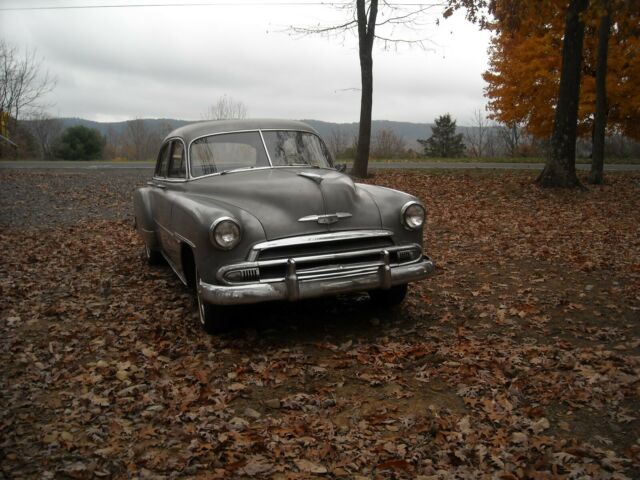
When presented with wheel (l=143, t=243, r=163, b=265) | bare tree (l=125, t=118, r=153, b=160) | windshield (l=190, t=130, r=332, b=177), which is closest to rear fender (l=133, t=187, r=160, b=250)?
wheel (l=143, t=243, r=163, b=265)

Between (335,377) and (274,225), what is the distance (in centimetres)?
136

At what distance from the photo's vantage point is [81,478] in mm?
3213

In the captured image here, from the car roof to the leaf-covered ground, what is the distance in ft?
6.16

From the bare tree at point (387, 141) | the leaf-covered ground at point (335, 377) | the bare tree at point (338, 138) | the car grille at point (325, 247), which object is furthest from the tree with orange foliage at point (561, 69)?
the bare tree at point (338, 138)

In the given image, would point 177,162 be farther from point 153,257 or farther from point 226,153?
point 153,257

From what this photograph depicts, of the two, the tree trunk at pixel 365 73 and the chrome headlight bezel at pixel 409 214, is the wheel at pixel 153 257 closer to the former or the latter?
the chrome headlight bezel at pixel 409 214

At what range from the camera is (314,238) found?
16.0 feet

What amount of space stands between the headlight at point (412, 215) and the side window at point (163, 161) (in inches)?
125

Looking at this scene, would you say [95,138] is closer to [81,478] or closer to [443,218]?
[443,218]

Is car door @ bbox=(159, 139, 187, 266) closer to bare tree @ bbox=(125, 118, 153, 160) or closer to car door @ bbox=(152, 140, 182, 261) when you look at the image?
car door @ bbox=(152, 140, 182, 261)

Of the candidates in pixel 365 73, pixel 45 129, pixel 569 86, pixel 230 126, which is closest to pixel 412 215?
pixel 230 126

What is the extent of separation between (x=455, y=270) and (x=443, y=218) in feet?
14.2

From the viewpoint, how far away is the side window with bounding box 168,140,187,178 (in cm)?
633

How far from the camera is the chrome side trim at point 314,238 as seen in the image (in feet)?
15.6
